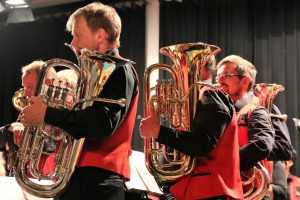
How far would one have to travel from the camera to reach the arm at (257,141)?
2.79 meters

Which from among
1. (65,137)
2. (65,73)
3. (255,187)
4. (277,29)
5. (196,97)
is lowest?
(255,187)

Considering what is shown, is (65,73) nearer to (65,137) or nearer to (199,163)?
(65,137)

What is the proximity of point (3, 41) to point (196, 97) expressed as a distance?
5.06 m

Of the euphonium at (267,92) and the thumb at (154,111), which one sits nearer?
the thumb at (154,111)

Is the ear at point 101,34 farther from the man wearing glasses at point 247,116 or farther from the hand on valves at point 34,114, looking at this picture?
the man wearing glasses at point 247,116

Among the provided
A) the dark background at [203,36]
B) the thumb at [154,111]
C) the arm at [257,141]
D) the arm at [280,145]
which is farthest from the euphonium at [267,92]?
the thumb at [154,111]

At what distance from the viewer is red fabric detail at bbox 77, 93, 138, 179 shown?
1.98 meters

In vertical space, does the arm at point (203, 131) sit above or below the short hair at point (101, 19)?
below

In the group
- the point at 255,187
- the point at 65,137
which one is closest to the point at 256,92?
the point at 255,187

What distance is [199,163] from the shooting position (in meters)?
2.21

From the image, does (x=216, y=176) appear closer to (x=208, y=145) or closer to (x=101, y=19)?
(x=208, y=145)

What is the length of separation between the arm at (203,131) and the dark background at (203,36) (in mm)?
3135

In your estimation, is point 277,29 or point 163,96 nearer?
point 163,96

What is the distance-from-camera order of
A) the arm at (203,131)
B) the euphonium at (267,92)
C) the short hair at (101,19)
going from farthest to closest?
1. the euphonium at (267,92)
2. the short hair at (101,19)
3. the arm at (203,131)
